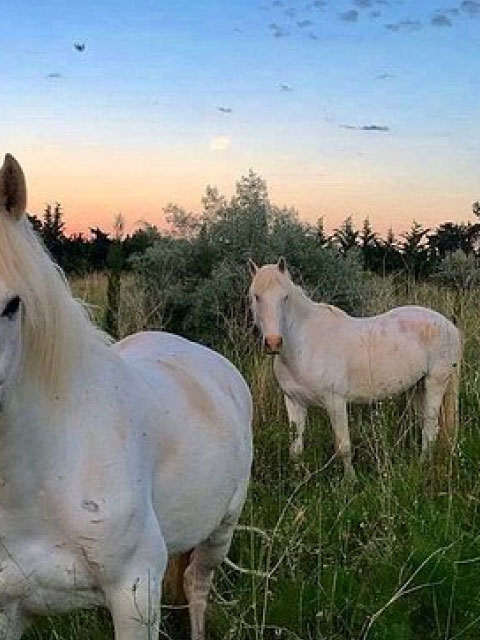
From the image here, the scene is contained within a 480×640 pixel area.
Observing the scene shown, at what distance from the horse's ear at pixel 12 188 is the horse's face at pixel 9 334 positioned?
22 cm

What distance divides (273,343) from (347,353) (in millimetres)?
636

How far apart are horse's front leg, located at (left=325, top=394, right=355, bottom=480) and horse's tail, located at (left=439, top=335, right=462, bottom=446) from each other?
597 millimetres

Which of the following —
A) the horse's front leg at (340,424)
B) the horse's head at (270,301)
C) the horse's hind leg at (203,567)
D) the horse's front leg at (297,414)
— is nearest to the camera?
the horse's hind leg at (203,567)

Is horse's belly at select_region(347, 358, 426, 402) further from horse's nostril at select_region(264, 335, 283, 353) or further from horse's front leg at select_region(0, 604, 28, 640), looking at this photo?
horse's front leg at select_region(0, 604, 28, 640)

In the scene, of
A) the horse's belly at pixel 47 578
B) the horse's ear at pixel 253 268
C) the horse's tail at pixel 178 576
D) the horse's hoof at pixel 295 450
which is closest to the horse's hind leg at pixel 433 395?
the horse's hoof at pixel 295 450

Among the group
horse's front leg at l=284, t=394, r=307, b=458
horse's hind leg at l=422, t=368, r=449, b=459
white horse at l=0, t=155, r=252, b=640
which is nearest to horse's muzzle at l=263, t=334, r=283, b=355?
horse's front leg at l=284, t=394, r=307, b=458

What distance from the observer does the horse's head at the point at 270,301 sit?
6.15 m

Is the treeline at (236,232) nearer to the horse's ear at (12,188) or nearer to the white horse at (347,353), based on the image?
the white horse at (347,353)

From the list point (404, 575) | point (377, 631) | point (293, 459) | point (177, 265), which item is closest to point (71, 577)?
point (377, 631)

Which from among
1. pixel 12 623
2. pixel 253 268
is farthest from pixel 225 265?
pixel 12 623

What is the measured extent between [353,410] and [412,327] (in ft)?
2.41

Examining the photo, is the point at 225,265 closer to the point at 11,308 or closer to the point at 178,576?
the point at 178,576

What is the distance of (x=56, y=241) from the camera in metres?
12.9

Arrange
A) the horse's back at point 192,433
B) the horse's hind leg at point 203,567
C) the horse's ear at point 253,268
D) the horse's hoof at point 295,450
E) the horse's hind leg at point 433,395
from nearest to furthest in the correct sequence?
the horse's back at point 192,433 < the horse's hind leg at point 203,567 < the horse's hoof at point 295,450 < the horse's hind leg at point 433,395 < the horse's ear at point 253,268
